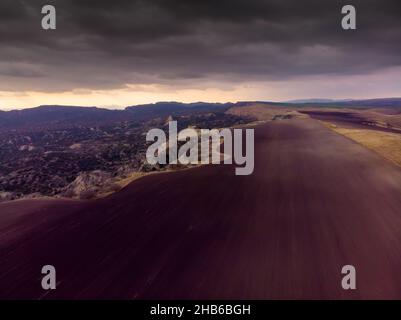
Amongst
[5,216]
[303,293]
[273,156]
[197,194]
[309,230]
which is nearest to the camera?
[303,293]

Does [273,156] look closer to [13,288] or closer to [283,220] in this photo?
[283,220]

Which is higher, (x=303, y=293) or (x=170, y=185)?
(x=170, y=185)

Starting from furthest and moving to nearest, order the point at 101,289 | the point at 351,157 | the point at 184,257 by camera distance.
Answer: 1. the point at 351,157
2. the point at 184,257
3. the point at 101,289

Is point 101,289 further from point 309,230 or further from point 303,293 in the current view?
point 309,230

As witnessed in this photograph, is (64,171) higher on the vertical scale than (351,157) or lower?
lower
